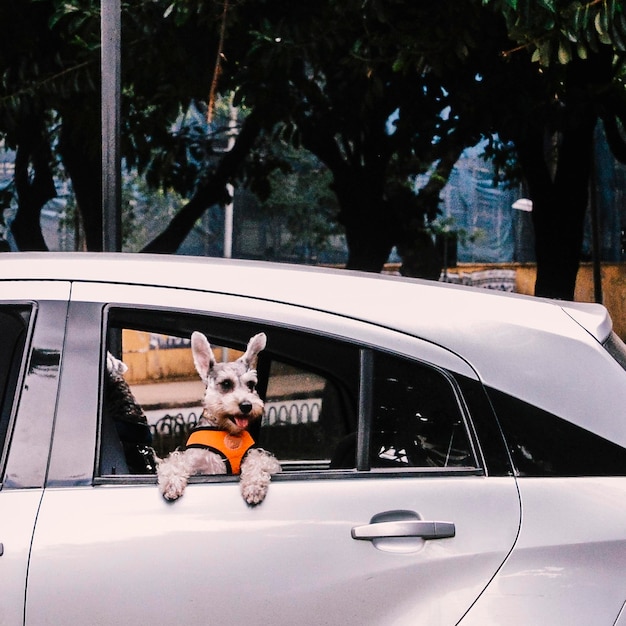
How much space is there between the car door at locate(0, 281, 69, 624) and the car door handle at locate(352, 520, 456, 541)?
0.76 m

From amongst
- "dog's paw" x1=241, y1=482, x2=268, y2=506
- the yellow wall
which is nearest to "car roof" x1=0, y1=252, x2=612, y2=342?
the yellow wall

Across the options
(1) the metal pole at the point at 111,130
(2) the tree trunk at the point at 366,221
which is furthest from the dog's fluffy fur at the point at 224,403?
(2) the tree trunk at the point at 366,221

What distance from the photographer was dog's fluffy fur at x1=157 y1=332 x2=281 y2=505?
2.38m

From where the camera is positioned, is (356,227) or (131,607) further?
(356,227)

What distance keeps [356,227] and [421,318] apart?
7234mm

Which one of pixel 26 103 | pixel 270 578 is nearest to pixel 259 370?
pixel 270 578

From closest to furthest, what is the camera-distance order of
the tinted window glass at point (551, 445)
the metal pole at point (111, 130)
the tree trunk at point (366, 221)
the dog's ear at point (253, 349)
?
Result: 1. the tinted window glass at point (551, 445)
2. the dog's ear at point (253, 349)
3. the metal pole at point (111, 130)
4. the tree trunk at point (366, 221)

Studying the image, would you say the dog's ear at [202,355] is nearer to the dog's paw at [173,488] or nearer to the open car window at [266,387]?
the open car window at [266,387]

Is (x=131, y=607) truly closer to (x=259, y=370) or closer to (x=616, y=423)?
(x=259, y=370)

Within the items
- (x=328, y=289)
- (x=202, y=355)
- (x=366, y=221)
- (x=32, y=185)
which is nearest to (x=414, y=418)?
(x=328, y=289)

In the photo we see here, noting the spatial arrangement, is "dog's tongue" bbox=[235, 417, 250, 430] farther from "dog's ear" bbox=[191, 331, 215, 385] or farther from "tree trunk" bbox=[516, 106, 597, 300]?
"tree trunk" bbox=[516, 106, 597, 300]

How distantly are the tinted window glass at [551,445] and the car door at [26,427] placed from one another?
1.08 m

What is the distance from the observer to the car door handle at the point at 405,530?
2.17 m

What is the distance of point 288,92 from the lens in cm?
890
